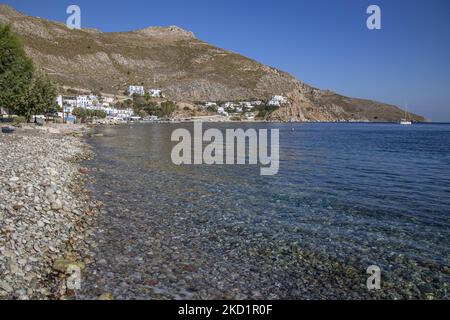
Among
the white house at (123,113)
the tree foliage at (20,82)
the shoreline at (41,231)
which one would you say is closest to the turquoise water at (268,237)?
the shoreline at (41,231)

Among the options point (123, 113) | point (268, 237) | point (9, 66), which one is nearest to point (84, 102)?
point (123, 113)

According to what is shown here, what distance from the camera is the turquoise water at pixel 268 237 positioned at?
9.09 meters

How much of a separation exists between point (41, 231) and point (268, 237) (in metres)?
7.13

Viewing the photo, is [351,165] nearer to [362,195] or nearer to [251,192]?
[362,195]

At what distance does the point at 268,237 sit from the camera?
41.2 ft

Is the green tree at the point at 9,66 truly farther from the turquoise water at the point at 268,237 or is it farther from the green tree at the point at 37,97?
the turquoise water at the point at 268,237

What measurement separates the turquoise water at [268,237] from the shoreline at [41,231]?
75 cm

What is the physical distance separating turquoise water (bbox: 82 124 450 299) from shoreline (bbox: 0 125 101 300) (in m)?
0.75

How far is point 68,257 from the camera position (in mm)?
9766

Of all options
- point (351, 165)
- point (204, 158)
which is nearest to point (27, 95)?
point (204, 158)

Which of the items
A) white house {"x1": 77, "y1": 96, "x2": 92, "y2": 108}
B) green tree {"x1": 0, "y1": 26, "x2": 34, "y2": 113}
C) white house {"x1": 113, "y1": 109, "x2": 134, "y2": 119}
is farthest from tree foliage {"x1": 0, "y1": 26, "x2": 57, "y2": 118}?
white house {"x1": 113, "y1": 109, "x2": 134, "y2": 119}

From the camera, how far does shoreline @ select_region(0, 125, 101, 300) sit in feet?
26.5

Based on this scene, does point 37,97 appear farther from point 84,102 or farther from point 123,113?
point 123,113

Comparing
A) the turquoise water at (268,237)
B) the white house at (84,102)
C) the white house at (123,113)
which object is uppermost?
the white house at (84,102)
